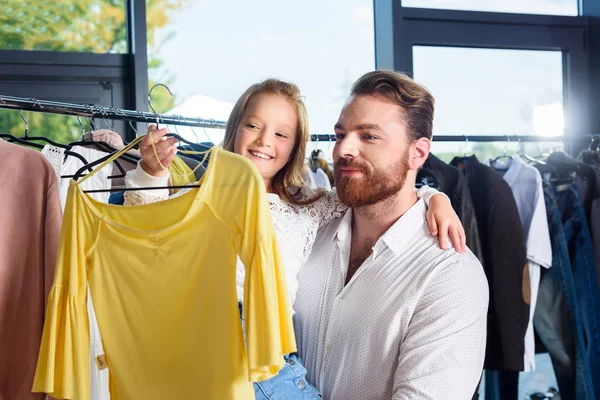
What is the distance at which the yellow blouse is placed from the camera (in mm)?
1354

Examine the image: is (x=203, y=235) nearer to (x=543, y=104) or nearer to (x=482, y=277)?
(x=482, y=277)

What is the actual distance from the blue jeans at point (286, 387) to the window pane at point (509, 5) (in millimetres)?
2334

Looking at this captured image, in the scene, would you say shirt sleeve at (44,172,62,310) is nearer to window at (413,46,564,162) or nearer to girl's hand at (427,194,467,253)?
girl's hand at (427,194,467,253)

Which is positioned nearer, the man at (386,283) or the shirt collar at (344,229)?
the man at (386,283)

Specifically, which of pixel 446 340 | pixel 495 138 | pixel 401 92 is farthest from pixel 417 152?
pixel 495 138

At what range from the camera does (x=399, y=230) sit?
1.79 meters

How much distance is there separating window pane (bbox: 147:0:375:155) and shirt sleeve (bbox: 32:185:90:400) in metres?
1.81

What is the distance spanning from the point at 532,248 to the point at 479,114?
1.21m

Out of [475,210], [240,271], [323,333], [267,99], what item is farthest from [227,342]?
[475,210]

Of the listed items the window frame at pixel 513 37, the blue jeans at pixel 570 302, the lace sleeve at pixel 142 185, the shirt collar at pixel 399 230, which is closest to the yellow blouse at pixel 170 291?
the lace sleeve at pixel 142 185

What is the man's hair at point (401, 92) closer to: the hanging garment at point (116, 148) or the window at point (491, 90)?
the hanging garment at point (116, 148)

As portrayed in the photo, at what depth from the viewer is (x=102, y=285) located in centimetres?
148

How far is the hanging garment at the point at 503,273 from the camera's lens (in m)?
2.37

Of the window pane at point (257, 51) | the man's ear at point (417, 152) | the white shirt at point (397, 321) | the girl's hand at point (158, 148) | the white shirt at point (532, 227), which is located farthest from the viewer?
the window pane at point (257, 51)
